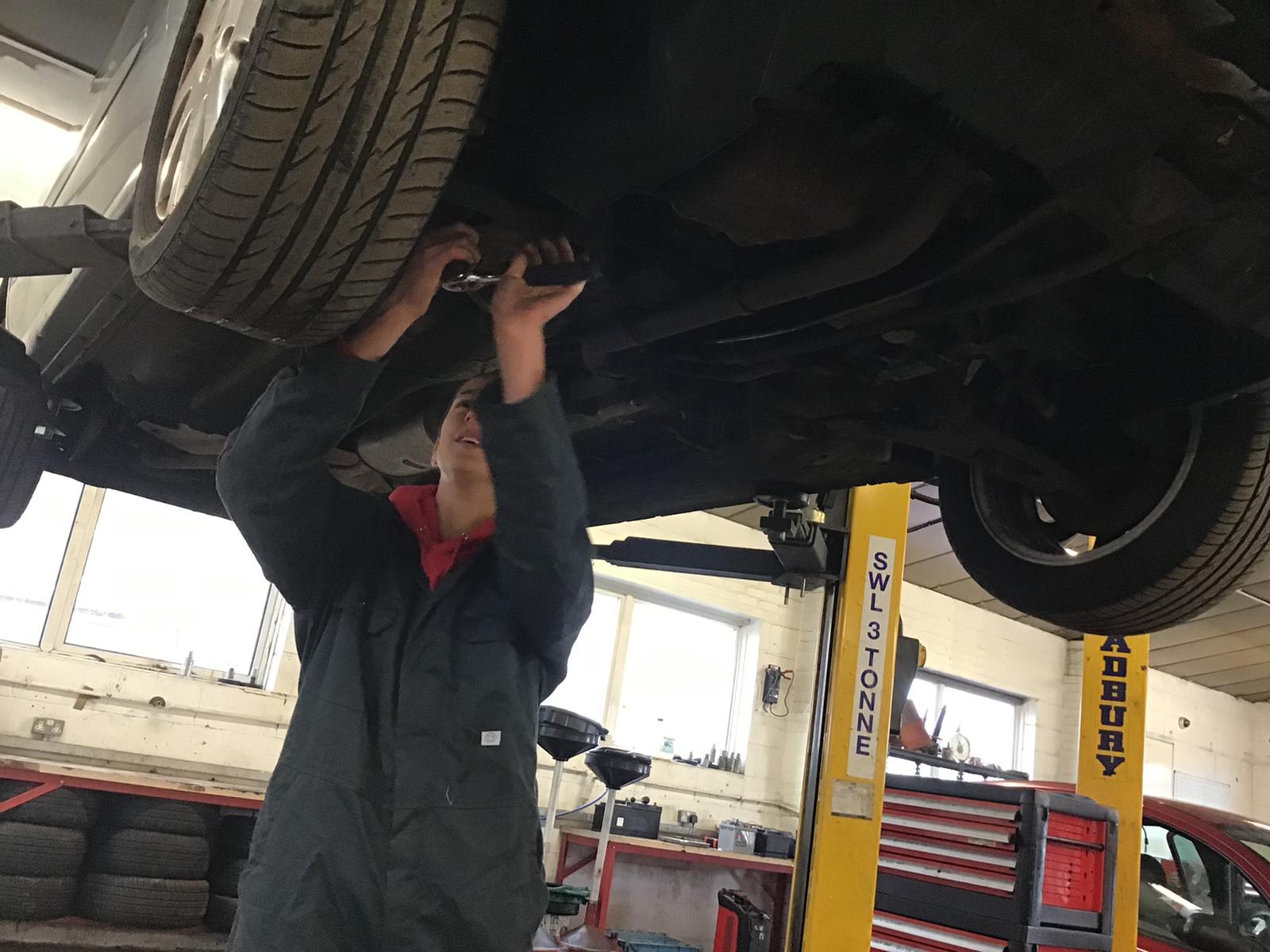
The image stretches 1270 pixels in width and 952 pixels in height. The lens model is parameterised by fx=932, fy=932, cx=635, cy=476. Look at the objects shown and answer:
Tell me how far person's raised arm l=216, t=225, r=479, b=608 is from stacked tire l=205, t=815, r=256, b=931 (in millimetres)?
3239

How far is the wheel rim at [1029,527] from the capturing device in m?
1.72

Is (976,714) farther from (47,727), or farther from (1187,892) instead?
(47,727)

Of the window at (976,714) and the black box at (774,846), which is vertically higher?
the window at (976,714)

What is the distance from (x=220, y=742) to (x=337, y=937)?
14.6 feet

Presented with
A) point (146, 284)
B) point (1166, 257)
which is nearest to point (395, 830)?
point (146, 284)

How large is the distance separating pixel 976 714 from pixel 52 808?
7.46 metres

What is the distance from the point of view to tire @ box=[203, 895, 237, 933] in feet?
12.5

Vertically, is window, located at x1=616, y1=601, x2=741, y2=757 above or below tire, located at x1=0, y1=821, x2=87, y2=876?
above

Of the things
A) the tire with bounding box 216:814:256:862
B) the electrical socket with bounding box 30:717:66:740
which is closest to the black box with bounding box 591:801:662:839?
the tire with bounding box 216:814:256:862

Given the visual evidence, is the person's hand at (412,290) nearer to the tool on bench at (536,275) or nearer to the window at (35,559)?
the tool on bench at (536,275)

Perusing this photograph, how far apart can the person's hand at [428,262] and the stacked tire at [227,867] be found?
11.3 ft

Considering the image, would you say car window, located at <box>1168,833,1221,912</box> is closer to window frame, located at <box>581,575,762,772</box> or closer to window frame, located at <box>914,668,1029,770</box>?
window frame, located at <box>581,575,762,772</box>

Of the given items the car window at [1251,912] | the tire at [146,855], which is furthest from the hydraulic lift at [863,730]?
the tire at [146,855]

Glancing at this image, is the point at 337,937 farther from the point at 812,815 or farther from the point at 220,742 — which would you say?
the point at 220,742
